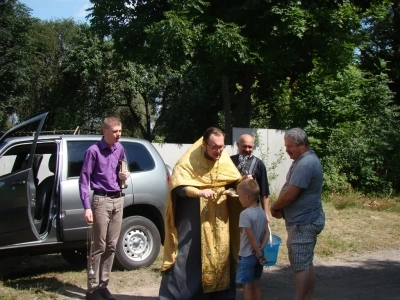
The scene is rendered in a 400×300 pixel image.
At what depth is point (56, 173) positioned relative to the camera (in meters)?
7.01

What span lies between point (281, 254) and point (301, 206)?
406 centimetres

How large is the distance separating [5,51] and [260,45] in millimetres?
Answer: 17065

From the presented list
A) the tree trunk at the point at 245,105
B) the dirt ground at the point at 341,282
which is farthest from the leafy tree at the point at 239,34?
the dirt ground at the point at 341,282

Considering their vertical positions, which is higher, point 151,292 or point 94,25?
point 94,25

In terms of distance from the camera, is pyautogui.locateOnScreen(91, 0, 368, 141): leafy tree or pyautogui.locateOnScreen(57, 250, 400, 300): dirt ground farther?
pyautogui.locateOnScreen(91, 0, 368, 141): leafy tree

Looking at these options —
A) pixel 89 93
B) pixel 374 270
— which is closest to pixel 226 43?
pixel 374 270

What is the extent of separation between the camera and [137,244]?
7613 mm

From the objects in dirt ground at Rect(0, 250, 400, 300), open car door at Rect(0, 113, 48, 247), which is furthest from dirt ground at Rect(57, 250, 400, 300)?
open car door at Rect(0, 113, 48, 247)

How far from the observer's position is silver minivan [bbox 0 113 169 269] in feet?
21.5

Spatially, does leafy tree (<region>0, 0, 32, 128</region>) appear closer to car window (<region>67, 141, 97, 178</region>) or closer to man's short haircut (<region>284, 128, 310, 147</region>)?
car window (<region>67, 141, 97, 178</region>)

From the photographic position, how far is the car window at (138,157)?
7762 mm

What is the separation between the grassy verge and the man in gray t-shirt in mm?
2564

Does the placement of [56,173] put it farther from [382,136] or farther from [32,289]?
[382,136]

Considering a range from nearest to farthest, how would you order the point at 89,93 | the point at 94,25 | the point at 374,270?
1. the point at 374,270
2. the point at 94,25
3. the point at 89,93
